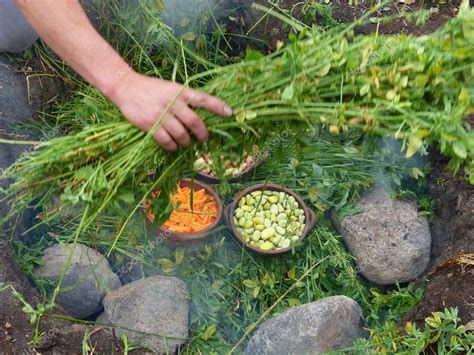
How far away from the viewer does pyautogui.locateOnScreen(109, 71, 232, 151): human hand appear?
228 cm

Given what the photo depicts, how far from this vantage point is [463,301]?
3148mm

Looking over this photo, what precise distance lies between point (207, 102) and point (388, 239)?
1.87 meters

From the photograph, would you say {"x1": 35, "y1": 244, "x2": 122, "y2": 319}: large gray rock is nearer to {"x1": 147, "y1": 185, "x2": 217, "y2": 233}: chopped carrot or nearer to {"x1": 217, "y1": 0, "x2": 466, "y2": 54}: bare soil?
{"x1": 147, "y1": 185, "x2": 217, "y2": 233}: chopped carrot

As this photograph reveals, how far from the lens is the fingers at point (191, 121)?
7.48ft

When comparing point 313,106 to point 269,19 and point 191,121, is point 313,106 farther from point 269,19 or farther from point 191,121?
point 269,19

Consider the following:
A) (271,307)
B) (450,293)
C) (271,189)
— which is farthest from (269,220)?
(450,293)

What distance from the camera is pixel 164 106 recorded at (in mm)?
2281

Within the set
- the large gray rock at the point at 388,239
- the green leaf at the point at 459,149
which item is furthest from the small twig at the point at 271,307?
the green leaf at the point at 459,149

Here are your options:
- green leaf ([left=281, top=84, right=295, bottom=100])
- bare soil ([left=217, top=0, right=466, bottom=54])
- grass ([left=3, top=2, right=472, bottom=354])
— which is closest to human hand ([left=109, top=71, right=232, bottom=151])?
green leaf ([left=281, top=84, right=295, bottom=100])

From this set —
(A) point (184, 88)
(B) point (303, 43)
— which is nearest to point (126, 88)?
(A) point (184, 88)

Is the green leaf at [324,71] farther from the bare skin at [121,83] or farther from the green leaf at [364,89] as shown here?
the bare skin at [121,83]

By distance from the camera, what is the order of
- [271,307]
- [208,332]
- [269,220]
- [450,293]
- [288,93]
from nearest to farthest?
[288,93]
[450,293]
[208,332]
[271,307]
[269,220]

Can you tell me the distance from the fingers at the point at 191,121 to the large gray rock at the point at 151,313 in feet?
4.24

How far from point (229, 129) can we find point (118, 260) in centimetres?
155
